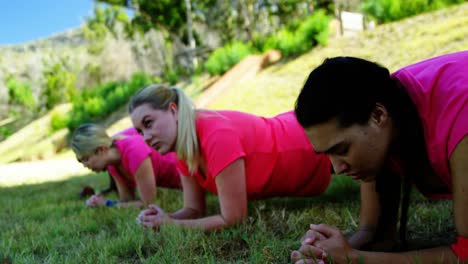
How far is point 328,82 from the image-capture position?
1.22 metres

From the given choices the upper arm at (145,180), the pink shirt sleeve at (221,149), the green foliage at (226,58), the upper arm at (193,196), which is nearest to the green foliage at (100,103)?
the green foliage at (226,58)

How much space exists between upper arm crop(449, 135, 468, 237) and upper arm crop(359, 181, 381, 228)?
0.53m

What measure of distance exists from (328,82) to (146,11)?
20.9 meters

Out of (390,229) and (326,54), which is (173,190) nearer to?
(390,229)

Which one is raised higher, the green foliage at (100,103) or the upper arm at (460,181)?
the upper arm at (460,181)

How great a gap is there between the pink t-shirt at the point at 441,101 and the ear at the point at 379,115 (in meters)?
0.13

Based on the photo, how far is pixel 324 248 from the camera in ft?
4.51

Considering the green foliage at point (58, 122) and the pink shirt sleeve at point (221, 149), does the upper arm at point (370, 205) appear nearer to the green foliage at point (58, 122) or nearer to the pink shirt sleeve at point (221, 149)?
the pink shirt sleeve at point (221, 149)

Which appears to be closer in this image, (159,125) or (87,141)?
(159,125)

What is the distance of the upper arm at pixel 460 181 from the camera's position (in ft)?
3.59

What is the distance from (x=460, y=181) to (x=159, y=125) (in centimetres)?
167

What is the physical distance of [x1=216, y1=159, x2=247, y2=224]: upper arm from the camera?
2105 mm

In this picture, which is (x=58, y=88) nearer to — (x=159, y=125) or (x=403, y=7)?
(x=403, y=7)

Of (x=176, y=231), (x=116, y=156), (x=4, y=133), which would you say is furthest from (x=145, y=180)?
(x=4, y=133)
